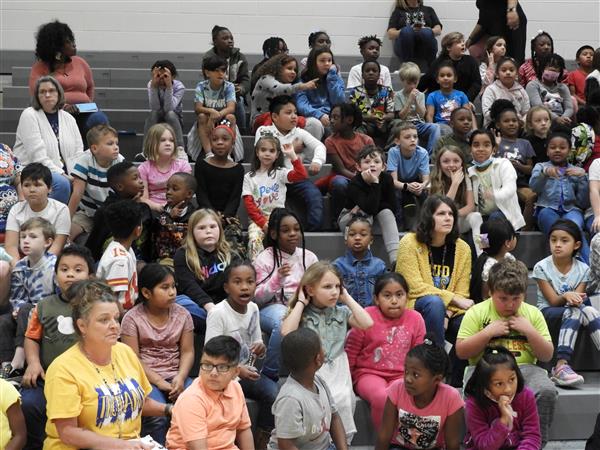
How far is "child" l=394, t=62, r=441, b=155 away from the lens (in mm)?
8000

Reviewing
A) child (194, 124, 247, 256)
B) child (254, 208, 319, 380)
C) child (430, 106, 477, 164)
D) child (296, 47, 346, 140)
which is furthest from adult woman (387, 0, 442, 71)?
child (254, 208, 319, 380)

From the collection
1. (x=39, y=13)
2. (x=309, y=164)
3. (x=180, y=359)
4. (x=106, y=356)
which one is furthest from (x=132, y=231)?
(x=39, y=13)

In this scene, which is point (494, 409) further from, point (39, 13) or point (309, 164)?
A: point (39, 13)

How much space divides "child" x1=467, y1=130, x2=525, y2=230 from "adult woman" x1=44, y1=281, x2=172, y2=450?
3009 millimetres

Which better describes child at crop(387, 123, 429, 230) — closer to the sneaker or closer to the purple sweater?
the sneaker

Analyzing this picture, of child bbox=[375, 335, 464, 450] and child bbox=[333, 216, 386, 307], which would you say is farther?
child bbox=[333, 216, 386, 307]

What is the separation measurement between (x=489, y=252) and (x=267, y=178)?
1.55 m

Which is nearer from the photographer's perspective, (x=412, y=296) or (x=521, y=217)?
(x=412, y=296)

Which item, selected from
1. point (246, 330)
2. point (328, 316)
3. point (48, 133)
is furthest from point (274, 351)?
point (48, 133)

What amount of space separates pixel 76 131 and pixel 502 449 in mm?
3690

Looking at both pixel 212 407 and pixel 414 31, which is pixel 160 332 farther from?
pixel 414 31

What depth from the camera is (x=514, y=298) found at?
17.3 feet

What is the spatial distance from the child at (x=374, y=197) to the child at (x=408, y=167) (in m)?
0.29

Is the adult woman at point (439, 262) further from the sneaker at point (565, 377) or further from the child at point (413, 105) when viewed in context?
the child at point (413, 105)
